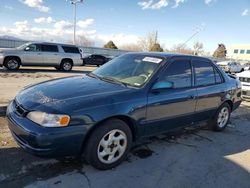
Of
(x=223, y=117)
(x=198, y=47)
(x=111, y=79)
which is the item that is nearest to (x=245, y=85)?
(x=223, y=117)

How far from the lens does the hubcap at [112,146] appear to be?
3625mm

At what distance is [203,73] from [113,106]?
2.47 meters

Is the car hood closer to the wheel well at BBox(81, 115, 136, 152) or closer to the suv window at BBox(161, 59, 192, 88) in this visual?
the wheel well at BBox(81, 115, 136, 152)

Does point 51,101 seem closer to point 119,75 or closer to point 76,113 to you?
point 76,113

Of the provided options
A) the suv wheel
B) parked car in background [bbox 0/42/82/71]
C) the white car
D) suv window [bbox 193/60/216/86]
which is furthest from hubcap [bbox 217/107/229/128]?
the suv wheel

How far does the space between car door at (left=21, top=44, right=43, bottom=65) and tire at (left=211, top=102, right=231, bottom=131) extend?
40.5 feet

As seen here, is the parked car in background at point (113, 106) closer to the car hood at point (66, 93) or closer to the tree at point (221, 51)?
the car hood at point (66, 93)

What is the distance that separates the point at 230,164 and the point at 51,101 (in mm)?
2978

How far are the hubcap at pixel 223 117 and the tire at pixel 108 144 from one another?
282 centimetres

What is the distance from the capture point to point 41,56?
1570cm

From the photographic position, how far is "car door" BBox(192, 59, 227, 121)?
5.04 meters

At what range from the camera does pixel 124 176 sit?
11.8 feet

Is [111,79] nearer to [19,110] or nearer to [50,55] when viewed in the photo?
[19,110]

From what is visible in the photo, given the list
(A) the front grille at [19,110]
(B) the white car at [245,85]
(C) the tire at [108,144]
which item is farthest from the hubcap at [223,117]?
(A) the front grille at [19,110]
